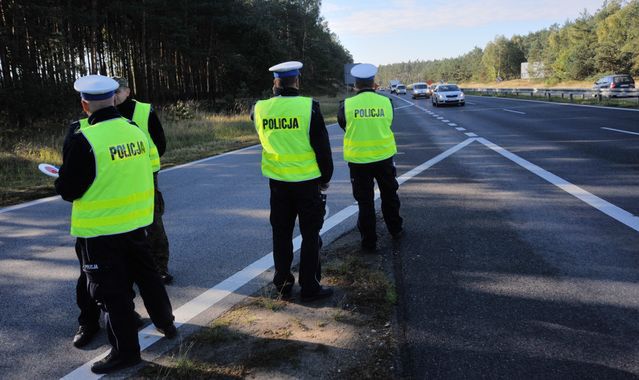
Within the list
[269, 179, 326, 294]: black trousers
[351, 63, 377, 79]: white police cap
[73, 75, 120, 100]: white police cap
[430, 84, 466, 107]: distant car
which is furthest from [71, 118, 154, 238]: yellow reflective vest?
[430, 84, 466, 107]: distant car

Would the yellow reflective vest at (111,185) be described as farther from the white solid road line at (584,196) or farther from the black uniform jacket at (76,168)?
the white solid road line at (584,196)

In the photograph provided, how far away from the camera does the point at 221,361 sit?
3205mm

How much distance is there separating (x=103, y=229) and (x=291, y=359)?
148 centimetres

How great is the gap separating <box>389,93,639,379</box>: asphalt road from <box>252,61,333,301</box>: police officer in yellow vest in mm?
887

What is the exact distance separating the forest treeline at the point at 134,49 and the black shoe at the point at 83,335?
19.2 metres

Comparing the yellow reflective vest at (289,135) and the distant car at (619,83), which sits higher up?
the distant car at (619,83)

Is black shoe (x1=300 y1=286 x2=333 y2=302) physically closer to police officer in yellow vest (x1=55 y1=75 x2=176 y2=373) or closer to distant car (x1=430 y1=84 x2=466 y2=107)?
police officer in yellow vest (x1=55 y1=75 x2=176 y2=373)

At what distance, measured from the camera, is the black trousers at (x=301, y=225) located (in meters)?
4.15

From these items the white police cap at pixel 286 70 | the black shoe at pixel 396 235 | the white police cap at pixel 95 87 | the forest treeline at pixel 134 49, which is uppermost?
the forest treeline at pixel 134 49

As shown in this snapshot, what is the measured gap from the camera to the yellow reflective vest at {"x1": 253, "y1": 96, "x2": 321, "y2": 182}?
160 inches

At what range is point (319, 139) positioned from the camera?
163 inches

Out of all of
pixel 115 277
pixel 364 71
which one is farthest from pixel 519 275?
pixel 115 277

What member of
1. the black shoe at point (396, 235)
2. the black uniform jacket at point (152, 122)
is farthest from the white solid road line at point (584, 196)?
the black uniform jacket at point (152, 122)

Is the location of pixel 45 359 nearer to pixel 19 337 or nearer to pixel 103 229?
pixel 19 337
